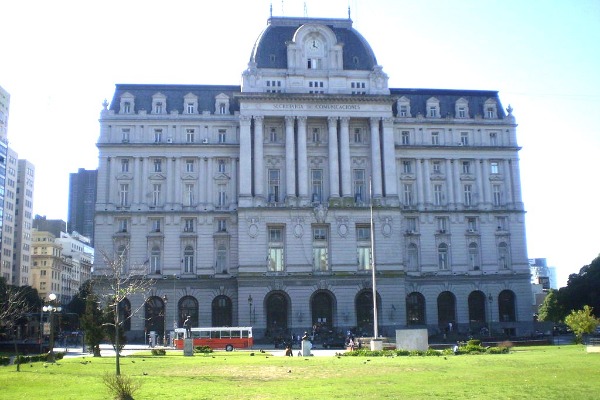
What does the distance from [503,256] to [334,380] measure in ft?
220

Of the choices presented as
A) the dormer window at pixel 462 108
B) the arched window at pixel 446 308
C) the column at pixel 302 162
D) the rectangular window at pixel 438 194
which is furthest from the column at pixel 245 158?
the dormer window at pixel 462 108

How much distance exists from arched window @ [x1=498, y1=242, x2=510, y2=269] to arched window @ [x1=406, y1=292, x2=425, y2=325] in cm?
1216

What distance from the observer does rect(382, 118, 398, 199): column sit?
86.6 meters

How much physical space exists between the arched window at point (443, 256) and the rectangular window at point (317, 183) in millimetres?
17811

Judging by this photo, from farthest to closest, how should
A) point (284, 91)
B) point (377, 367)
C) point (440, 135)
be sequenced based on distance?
1. point (440, 135)
2. point (284, 91)
3. point (377, 367)

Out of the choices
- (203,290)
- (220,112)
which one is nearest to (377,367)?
(203,290)

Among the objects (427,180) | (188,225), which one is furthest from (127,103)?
(427,180)

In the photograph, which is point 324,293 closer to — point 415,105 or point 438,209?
point 438,209

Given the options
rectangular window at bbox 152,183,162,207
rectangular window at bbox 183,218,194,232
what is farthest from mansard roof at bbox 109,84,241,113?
rectangular window at bbox 183,218,194,232

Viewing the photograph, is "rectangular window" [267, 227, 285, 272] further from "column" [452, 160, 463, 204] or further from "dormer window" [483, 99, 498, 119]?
"dormer window" [483, 99, 498, 119]

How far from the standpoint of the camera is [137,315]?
84438 mm

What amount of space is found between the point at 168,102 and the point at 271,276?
28.1 meters

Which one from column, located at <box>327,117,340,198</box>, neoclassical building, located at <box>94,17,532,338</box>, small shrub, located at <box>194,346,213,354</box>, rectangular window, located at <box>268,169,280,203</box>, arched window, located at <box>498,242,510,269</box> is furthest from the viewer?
arched window, located at <box>498,242,510,269</box>

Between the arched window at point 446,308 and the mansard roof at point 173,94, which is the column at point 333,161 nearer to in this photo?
the mansard roof at point 173,94
